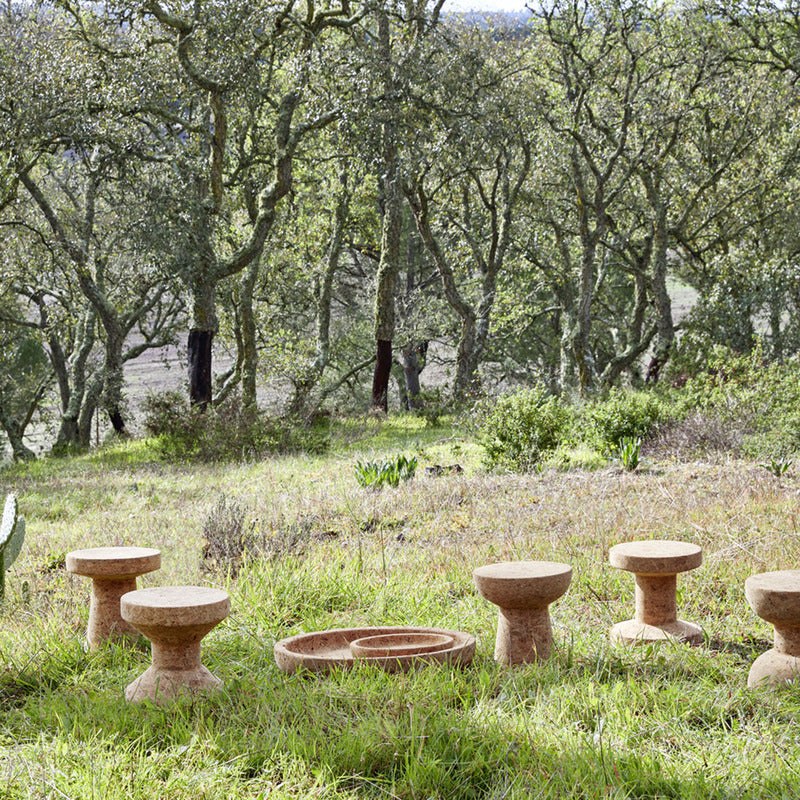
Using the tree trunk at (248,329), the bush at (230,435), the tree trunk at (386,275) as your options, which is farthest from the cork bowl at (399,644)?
the tree trunk at (386,275)

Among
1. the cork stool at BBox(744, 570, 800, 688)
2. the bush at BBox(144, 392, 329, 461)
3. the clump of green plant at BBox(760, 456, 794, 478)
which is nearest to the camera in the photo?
the cork stool at BBox(744, 570, 800, 688)

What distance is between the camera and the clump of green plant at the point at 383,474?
8.43 meters

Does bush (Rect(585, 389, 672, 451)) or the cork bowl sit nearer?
the cork bowl

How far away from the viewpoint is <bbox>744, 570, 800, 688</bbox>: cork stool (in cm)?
320

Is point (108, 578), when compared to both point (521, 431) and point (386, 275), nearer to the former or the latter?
point (521, 431)

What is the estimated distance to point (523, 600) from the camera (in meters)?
3.51

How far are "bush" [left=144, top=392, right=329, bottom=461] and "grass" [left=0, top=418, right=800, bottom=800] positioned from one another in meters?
5.26

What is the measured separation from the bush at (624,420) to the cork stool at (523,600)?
7.10 m

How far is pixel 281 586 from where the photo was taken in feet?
15.6

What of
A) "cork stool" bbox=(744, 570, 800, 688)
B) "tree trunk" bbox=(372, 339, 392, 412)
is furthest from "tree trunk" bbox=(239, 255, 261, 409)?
"cork stool" bbox=(744, 570, 800, 688)

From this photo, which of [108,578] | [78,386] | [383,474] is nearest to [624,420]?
[383,474]

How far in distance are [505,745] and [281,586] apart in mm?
2189

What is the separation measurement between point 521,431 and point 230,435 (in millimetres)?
4868

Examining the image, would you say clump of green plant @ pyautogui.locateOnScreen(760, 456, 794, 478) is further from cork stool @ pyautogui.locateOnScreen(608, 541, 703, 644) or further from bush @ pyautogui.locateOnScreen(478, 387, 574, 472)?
cork stool @ pyautogui.locateOnScreen(608, 541, 703, 644)
